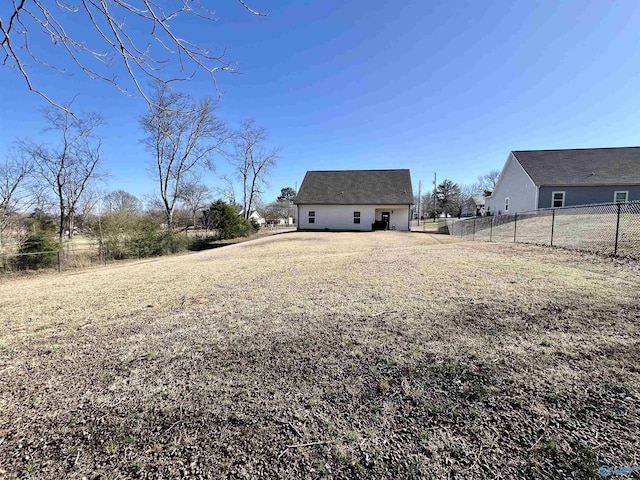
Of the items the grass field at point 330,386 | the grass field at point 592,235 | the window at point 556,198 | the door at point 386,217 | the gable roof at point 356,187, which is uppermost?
the gable roof at point 356,187

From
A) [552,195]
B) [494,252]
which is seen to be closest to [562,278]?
[494,252]

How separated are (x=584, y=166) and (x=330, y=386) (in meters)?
27.5

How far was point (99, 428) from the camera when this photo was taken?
190 centimetres

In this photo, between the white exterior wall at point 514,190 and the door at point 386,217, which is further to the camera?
the door at point 386,217

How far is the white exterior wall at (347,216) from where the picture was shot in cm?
2609

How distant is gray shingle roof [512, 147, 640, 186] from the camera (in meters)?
19.7

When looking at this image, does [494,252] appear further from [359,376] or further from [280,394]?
[280,394]

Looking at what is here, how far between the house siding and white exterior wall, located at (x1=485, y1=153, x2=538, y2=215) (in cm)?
64

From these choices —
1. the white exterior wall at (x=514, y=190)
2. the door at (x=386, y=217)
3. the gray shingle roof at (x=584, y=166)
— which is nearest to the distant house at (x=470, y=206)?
the white exterior wall at (x=514, y=190)

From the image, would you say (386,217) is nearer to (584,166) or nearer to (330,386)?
(584,166)

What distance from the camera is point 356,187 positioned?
27641 mm

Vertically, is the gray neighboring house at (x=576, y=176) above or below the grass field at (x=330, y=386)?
above

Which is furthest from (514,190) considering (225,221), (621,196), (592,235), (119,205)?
(119,205)

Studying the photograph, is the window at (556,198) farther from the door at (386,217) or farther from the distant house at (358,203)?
the door at (386,217)
